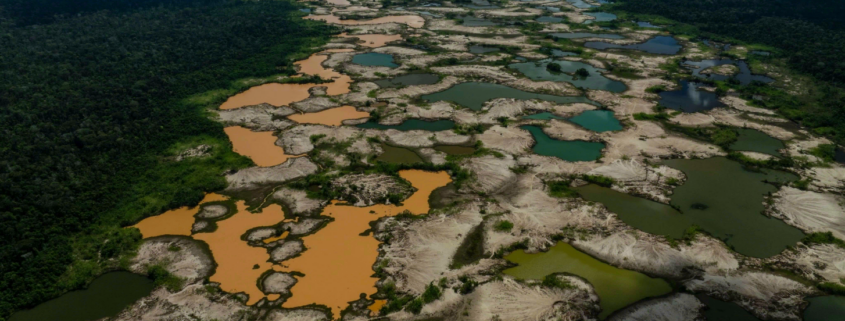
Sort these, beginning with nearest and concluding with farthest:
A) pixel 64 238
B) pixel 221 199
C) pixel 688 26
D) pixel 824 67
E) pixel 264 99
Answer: pixel 64 238, pixel 221 199, pixel 264 99, pixel 824 67, pixel 688 26

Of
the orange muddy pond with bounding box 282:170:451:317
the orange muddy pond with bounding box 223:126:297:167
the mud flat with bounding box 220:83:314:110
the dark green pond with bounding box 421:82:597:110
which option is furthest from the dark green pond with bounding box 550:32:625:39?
the orange muddy pond with bounding box 223:126:297:167

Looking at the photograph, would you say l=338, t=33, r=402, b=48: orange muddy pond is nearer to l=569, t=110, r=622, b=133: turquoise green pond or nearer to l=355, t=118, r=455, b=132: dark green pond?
l=355, t=118, r=455, b=132: dark green pond

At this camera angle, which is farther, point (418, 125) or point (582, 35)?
point (582, 35)

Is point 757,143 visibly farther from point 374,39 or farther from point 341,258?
point 374,39

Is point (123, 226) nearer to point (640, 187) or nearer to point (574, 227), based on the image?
point (574, 227)

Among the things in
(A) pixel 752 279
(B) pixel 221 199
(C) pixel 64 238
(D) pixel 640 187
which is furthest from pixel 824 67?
(C) pixel 64 238

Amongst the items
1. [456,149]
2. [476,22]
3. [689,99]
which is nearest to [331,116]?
[456,149]
